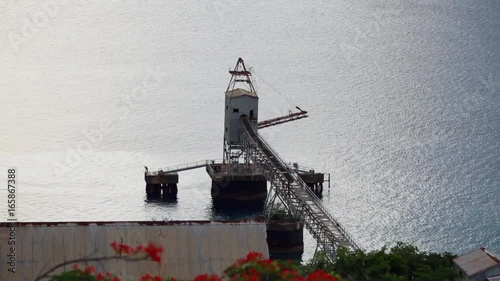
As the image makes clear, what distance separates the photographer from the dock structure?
8906 centimetres

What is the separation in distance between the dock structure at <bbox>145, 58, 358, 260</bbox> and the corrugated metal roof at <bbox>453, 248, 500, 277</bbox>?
2269 cm

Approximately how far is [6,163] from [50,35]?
84.5m

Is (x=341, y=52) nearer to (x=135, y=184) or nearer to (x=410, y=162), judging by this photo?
(x=410, y=162)

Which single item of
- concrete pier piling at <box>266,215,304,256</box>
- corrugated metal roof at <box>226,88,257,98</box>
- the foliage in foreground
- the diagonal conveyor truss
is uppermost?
corrugated metal roof at <box>226,88,257,98</box>

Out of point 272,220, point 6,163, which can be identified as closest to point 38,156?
point 6,163

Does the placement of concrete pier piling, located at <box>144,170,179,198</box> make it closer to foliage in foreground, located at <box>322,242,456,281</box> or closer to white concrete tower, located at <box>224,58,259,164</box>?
white concrete tower, located at <box>224,58,259,164</box>

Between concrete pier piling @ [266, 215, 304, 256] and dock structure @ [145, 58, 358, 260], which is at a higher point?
dock structure @ [145, 58, 358, 260]

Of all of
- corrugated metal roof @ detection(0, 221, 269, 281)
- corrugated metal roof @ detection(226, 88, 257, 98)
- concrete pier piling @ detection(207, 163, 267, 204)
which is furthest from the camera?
corrugated metal roof @ detection(226, 88, 257, 98)

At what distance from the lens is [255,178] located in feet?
349

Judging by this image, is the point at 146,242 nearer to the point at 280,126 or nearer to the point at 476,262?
the point at 476,262

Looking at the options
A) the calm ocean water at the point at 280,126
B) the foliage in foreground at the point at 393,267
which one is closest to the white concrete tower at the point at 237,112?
the calm ocean water at the point at 280,126

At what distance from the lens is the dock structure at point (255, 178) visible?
8906 centimetres

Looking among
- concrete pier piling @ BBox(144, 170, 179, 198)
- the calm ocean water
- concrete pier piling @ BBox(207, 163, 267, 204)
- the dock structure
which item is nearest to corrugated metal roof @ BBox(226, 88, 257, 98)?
the dock structure

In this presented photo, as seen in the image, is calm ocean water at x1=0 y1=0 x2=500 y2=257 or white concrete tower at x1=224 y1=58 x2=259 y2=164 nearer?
calm ocean water at x1=0 y1=0 x2=500 y2=257
